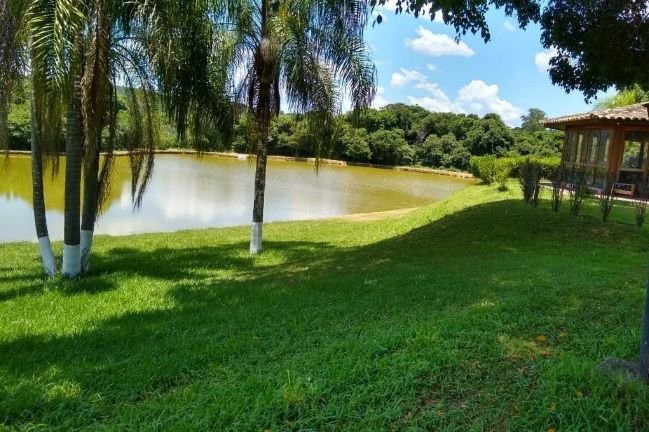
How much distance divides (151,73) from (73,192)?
1.96m

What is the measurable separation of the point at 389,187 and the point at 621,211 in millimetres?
20618

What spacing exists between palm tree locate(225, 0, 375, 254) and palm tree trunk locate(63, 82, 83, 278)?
11.3 ft

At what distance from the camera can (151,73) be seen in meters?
7.19

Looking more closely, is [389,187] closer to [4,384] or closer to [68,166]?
[68,166]

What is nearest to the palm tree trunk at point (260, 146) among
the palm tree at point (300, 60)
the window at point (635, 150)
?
the palm tree at point (300, 60)

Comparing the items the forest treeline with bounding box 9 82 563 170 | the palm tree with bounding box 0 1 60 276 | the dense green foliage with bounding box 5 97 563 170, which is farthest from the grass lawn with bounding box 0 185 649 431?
the dense green foliage with bounding box 5 97 563 170

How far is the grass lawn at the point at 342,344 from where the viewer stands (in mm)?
2385

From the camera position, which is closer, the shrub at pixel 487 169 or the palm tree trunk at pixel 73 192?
the palm tree trunk at pixel 73 192

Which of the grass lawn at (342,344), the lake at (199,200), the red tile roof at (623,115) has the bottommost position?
the lake at (199,200)

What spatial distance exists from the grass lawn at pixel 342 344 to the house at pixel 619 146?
28.5 feet

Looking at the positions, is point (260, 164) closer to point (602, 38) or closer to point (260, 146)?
point (260, 146)

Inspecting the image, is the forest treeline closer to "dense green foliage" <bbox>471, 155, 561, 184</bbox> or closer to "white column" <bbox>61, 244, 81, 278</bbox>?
"dense green foliage" <bbox>471, 155, 561, 184</bbox>

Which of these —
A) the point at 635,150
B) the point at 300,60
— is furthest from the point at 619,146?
the point at 300,60

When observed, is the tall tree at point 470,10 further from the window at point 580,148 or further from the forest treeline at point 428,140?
the forest treeline at point 428,140
